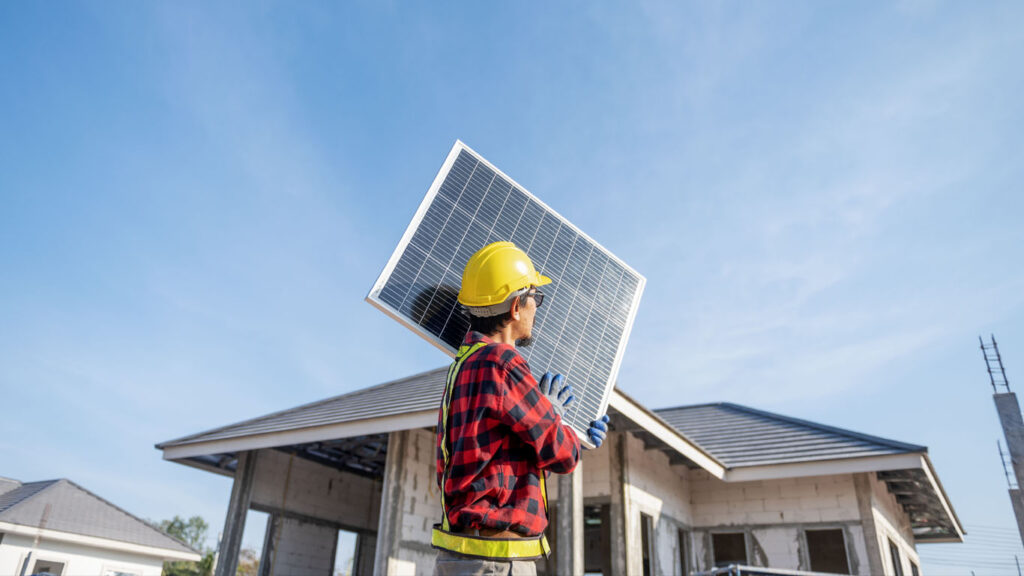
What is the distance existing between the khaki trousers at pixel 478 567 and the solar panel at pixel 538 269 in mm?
2494

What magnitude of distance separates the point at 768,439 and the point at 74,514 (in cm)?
1830

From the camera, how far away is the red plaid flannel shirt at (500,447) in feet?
8.19

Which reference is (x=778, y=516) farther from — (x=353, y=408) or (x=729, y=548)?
(x=353, y=408)

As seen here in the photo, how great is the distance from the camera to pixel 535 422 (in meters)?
2.51

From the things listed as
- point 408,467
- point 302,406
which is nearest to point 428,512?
point 408,467

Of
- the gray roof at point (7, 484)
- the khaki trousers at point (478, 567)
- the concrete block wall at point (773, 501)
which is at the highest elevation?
the gray roof at point (7, 484)

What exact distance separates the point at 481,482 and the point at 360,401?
1320 cm

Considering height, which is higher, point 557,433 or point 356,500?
point 356,500

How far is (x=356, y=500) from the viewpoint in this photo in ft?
62.1

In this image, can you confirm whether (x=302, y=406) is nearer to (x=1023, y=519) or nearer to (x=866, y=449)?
(x=866, y=449)

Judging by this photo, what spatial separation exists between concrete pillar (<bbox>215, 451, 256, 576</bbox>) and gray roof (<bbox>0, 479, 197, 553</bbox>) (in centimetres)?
509

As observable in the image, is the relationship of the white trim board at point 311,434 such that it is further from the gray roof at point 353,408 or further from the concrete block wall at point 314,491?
the concrete block wall at point 314,491

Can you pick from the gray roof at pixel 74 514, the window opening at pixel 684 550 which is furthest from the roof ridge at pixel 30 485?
the window opening at pixel 684 550

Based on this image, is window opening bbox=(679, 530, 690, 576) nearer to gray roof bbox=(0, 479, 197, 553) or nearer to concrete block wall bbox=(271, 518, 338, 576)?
concrete block wall bbox=(271, 518, 338, 576)
